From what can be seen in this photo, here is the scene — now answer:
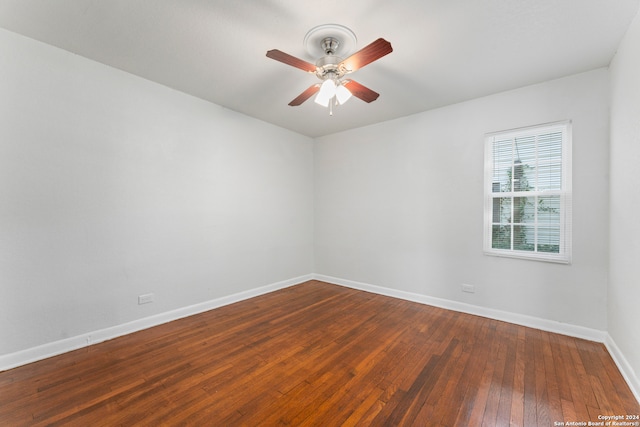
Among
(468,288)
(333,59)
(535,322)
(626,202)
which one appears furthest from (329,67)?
(535,322)

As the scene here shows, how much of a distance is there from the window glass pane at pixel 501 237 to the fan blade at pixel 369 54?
8.56 ft

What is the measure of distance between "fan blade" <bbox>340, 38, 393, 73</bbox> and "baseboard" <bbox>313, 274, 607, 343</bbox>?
10.3 ft

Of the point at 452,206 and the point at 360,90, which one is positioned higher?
the point at 360,90

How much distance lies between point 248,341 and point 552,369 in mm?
2718

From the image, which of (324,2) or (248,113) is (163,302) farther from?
(324,2)

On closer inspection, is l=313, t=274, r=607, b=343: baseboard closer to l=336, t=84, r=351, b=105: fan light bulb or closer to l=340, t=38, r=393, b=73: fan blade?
l=336, t=84, r=351, b=105: fan light bulb

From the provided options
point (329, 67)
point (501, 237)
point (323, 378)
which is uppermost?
point (329, 67)

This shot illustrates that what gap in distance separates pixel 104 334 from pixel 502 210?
184 inches

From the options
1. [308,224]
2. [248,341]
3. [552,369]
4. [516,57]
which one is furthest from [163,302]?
[516,57]

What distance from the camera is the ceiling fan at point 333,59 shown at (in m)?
1.95

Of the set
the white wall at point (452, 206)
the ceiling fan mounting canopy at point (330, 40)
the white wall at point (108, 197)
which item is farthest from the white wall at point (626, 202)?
the white wall at point (108, 197)

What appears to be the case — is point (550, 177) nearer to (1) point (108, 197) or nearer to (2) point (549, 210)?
(2) point (549, 210)

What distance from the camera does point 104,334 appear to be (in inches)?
104

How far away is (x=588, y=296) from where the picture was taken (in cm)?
268
